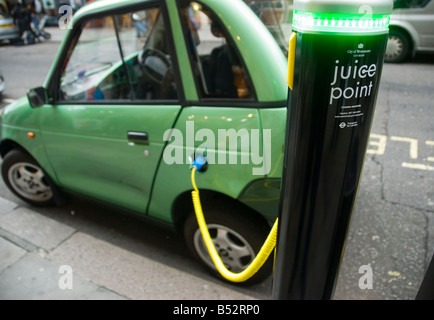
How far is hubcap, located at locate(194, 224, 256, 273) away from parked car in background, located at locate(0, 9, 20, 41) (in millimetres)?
15607

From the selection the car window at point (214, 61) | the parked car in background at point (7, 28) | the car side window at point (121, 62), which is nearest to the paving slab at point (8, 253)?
the car side window at point (121, 62)

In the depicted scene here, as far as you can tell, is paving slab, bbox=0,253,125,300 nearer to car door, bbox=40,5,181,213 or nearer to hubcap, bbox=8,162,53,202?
car door, bbox=40,5,181,213

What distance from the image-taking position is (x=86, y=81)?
9.20ft

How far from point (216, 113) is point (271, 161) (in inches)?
16.9

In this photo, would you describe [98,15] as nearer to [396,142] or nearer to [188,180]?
[188,180]

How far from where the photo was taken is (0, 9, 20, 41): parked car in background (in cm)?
1405

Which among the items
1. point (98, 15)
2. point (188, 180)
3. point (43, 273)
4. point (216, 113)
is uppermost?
Answer: point (98, 15)

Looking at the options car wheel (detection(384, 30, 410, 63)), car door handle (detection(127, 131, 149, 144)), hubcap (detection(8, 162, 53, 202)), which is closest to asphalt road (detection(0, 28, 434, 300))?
hubcap (detection(8, 162, 53, 202))

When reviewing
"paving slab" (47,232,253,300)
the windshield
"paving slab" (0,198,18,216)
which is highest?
the windshield

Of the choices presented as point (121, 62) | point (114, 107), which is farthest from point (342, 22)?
point (121, 62)

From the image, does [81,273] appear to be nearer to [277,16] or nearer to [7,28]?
[277,16]

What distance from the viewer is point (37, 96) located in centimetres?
264

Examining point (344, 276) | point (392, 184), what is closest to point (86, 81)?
point (344, 276)

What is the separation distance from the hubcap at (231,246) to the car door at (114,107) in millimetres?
550
